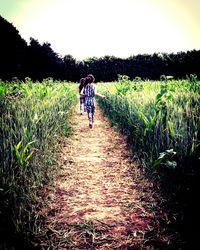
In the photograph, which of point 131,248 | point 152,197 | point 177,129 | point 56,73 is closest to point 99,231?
point 131,248

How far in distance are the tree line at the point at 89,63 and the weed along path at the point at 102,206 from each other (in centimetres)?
2688

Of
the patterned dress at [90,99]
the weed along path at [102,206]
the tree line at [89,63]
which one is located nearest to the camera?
the weed along path at [102,206]

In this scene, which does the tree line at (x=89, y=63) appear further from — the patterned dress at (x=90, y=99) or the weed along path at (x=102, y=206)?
the weed along path at (x=102, y=206)

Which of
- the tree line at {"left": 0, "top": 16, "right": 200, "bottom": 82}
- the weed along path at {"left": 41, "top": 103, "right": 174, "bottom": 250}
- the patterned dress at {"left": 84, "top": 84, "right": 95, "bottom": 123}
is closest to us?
the weed along path at {"left": 41, "top": 103, "right": 174, "bottom": 250}

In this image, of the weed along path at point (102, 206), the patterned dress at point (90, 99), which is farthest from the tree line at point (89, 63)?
the weed along path at point (102, 206)

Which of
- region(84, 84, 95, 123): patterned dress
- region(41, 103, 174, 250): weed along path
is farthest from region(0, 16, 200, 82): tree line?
region(41, 103, 174, 250): weed along path

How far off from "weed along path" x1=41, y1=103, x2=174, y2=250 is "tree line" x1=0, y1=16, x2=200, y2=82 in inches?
1058

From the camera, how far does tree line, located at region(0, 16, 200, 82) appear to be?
31.0 m

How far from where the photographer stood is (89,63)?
42.8m

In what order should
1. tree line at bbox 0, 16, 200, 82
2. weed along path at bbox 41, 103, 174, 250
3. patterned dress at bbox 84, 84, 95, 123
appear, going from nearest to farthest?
weed along path at bbox 41, 103, 174, 250 < patterned dress at bbox 84, 84, 95, 123 < tree line at bbox 0, 16, 200, 82

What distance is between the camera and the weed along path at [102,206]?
239 centimetres

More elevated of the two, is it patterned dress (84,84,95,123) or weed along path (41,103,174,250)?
patterned dress (84,84,95,123)

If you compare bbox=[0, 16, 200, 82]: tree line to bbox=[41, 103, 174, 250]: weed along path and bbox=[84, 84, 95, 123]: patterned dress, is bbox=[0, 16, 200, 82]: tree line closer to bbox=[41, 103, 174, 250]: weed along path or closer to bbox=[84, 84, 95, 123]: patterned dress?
bbox=[84, 84, 95, 123]: patterned dress

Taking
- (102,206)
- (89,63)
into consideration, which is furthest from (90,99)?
(89,63)
